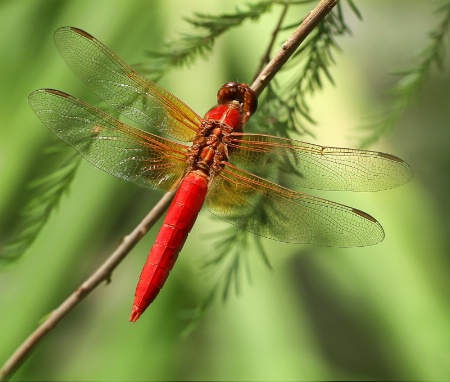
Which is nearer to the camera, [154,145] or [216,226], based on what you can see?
[154,145]

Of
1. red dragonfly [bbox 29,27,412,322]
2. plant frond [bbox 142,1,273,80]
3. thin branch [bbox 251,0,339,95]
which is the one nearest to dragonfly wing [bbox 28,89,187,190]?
red dragonfly [bbox 29,27,412,322]

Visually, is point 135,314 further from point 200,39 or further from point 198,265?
point 198,265

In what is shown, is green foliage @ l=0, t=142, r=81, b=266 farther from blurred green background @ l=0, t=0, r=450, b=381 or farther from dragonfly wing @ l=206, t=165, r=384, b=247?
blurred green background @ l=0, t=0, r=450, b=381

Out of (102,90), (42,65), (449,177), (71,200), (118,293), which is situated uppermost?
(449,177)

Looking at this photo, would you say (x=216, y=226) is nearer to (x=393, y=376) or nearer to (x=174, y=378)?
(x=174, y=378)

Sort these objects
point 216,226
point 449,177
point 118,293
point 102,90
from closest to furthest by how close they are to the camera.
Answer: point 102,90
point 216,226
point 118,293
point 449,177

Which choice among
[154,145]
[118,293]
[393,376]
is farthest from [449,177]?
[154,145]

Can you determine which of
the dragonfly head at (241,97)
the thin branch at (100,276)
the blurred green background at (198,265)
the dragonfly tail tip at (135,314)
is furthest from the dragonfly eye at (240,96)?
the blurred green background at (198,265)

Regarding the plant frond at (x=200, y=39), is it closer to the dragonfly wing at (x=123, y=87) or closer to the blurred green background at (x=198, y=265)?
the dragonfly wing at (x=123, y=87)
